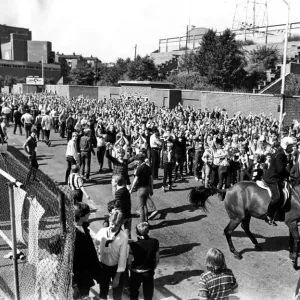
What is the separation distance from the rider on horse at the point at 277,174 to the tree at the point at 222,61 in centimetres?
2746

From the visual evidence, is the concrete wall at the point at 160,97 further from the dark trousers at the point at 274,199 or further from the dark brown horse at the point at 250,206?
the dark trousers at the point at 274,199

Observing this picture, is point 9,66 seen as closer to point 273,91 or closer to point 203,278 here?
point 273,91

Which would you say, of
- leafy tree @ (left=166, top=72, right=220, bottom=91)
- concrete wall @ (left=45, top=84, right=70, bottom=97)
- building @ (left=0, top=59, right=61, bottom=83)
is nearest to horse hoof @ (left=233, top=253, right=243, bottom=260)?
leafy tree @ (left=166, top=72, right=220, bottom=91)

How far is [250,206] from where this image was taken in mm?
8500

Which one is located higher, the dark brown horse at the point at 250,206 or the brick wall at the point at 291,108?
the brick wall at the point at 291,108

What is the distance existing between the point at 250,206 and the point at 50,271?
16.1 ft

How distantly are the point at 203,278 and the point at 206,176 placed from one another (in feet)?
29.1

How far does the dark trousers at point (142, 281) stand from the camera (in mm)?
5500

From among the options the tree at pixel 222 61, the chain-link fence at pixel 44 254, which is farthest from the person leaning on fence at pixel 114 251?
the tree at pixel 222 61

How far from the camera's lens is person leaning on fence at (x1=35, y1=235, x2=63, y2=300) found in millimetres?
4846

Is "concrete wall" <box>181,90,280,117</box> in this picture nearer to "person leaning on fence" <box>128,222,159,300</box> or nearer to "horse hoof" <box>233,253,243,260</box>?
"horse hoof" <box>233,253,243,260</box>

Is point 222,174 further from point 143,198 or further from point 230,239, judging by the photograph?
point 230,239

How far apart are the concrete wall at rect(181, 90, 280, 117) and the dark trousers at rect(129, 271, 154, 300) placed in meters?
19.0

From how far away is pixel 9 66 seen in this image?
10125cm
